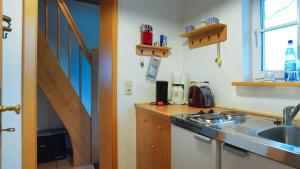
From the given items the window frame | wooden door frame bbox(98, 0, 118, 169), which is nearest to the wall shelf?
the window frame

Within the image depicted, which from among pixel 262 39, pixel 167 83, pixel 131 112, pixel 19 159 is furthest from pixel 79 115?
pixel 262 39

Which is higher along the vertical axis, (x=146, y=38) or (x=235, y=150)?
(x=146, y=38)

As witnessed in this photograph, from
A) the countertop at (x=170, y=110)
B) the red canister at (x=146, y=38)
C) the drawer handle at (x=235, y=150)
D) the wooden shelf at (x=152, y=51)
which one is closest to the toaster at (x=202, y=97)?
the countertop at (x=170, y=110)

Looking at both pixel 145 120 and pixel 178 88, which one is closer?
pixel 145 120

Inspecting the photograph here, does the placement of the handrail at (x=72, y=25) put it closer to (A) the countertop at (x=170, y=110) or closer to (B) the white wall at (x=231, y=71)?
Answer: (A) the countertop at (x=170, y=110)

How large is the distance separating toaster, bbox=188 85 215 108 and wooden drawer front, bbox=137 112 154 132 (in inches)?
17.7

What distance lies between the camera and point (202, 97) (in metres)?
1.81

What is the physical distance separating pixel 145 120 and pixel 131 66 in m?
0.58

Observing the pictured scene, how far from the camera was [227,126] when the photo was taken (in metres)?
1.14

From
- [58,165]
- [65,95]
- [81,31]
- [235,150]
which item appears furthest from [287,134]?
[81,31]

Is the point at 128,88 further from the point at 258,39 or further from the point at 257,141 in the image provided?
the point at 257,141

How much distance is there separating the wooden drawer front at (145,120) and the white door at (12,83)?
95 cm

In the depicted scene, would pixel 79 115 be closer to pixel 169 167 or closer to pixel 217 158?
pixel 169 167

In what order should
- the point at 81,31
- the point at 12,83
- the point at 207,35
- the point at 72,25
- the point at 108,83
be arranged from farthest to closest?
1. the point at 81,31
2. the point at 72,25
3. the point at 108,83
4. the point at 207,35
5. the point at 12,83
